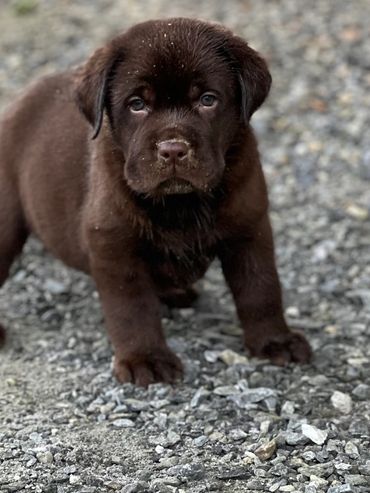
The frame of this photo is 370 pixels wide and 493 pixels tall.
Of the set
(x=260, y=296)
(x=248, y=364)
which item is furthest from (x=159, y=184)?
(x=248, y=364)

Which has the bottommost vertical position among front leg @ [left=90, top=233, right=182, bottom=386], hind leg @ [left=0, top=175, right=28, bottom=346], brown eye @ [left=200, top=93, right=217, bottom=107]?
front leg @ [left=90, top=233, right=182, bottom=386]

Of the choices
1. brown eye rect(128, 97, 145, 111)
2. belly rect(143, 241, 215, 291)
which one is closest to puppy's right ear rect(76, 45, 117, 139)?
brown eye rect(128, 97, 145, 111)

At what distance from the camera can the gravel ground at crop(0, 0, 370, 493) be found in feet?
16.1

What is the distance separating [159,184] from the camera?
5.29 meters

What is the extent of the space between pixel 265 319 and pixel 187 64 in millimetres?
1523

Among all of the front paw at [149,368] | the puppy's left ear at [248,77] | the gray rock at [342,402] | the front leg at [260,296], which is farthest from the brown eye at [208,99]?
the gray rock at [342,402]

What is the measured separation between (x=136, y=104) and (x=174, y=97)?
219 mm

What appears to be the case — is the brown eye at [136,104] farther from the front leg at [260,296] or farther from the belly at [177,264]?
the front leg at [260,296]

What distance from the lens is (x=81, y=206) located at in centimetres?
613

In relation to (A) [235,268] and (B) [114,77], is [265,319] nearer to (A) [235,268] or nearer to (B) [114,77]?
(A) [235,268]

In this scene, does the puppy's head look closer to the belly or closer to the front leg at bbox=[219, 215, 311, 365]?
the belly

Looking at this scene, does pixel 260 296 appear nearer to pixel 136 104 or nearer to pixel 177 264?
pixel 177 264

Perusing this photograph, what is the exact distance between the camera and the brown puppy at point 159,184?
17.3 ft

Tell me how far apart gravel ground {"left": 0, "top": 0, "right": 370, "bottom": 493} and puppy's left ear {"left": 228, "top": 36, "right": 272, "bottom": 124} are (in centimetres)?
139
